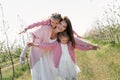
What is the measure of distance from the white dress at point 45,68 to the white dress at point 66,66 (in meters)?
0.23

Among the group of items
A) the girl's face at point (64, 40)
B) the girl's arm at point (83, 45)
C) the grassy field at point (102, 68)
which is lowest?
the grassy field at point (102, 68)

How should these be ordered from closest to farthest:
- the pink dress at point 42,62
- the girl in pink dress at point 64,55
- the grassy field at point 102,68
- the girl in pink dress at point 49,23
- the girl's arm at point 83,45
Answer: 1. the girl in pink dress at point 49,23
2. the girl in pink dress at point 64,55
3. the pink dress at point 42,62
4. the girl's arm at point 83,45
5. the grassy field at point 102,68

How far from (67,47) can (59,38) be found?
207mm

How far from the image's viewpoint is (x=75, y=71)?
6250 millimetres

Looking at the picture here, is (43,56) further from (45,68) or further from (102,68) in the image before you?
(102,68)

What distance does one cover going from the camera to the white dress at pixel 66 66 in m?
6.14

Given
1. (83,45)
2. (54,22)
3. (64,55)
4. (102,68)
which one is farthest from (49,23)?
(102,68)

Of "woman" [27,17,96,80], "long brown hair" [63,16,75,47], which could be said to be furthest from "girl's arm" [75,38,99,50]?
"long brown hair" [63,16,75,47]

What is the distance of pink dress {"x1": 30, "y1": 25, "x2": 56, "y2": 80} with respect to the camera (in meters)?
6.26

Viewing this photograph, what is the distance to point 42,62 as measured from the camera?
634cm

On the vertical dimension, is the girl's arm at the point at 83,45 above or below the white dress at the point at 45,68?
above

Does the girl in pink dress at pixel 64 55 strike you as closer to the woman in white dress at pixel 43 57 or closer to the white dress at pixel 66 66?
the white dress at pixel 66 66

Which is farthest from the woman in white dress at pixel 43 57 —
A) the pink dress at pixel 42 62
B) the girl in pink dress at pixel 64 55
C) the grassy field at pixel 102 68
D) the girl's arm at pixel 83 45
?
the grassy field at pixel 102 68

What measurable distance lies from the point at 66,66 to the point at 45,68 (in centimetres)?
44
